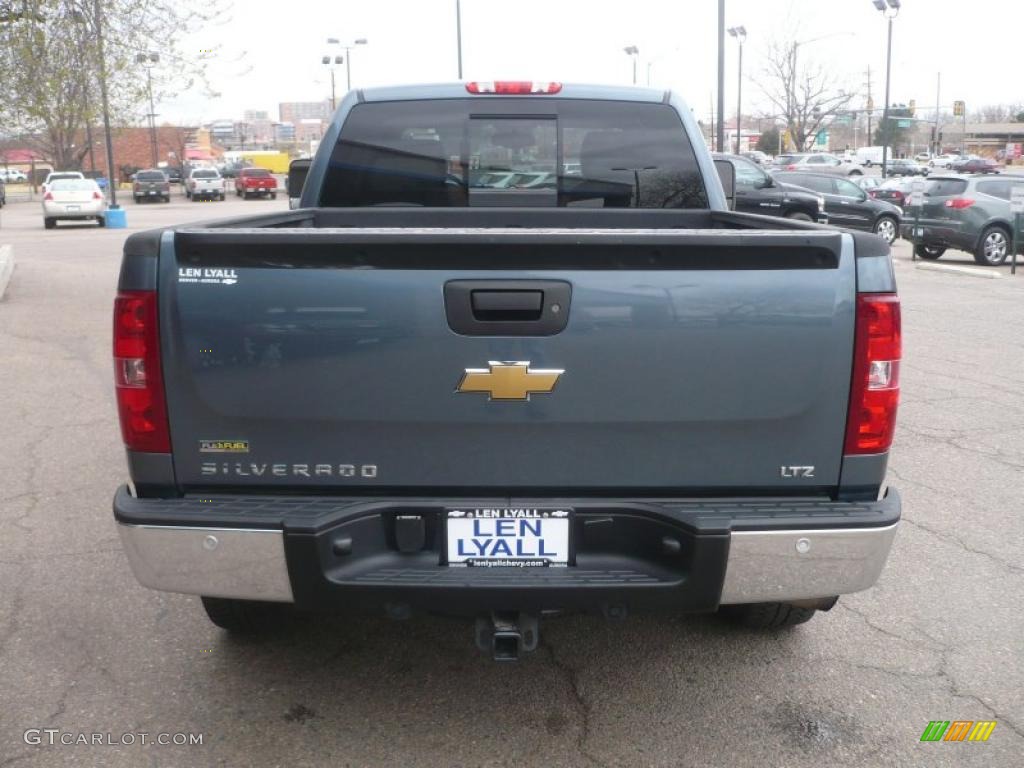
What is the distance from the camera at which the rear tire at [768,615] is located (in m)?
3.78

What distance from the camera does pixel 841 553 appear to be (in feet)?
9.30

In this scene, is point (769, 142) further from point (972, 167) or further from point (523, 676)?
point (523, 676)

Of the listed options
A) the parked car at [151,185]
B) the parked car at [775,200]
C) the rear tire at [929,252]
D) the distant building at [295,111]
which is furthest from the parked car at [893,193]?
the distant building at [295,111]

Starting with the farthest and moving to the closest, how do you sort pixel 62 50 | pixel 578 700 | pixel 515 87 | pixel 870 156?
1. pixel 870 156
2. pixel 62 50
3. pixel 515 87
4. pixel 578 700

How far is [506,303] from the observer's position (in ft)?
8.91

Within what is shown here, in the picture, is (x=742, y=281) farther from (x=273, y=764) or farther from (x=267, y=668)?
(x=267, y=668)

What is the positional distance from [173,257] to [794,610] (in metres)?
2.54

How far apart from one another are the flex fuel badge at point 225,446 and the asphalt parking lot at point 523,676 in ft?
3.23

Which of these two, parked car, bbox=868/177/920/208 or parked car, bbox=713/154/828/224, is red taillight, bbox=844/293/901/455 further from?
parked car, bbox=868/177/920/208

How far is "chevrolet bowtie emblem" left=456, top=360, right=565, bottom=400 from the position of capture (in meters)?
2.74

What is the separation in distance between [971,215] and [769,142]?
7648cm

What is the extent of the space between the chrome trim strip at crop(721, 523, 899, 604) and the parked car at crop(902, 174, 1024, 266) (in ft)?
58.3

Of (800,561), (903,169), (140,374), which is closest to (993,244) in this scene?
(800,561)

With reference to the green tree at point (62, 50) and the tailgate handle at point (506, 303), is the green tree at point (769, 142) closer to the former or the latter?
the green tree at point (62, 50)
